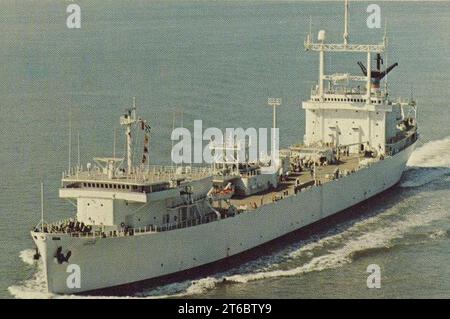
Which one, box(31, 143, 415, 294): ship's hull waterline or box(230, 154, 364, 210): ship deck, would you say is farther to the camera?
box(230, 154, 364, 210): ship deck

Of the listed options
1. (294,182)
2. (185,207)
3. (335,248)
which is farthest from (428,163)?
(185,207)

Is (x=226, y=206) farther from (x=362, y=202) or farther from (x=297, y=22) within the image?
(x=297, y=22)

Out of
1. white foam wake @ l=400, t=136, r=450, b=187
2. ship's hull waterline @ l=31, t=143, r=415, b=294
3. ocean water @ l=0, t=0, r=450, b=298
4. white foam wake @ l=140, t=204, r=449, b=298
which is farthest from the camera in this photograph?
white foam wake @ l=400, t=136, r=450, b=187

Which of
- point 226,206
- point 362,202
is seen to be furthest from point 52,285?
point 362,202

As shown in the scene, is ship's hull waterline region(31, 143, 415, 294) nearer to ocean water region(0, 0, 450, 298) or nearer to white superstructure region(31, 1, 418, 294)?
white superstructure region(31, 1, 418, 294)

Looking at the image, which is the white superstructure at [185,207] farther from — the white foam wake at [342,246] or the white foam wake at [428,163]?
the white foam wake at [428,163]

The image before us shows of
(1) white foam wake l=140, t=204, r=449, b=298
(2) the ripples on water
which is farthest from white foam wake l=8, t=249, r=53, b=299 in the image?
(1) white foam wake l=140, t=204, r=449, b=298
